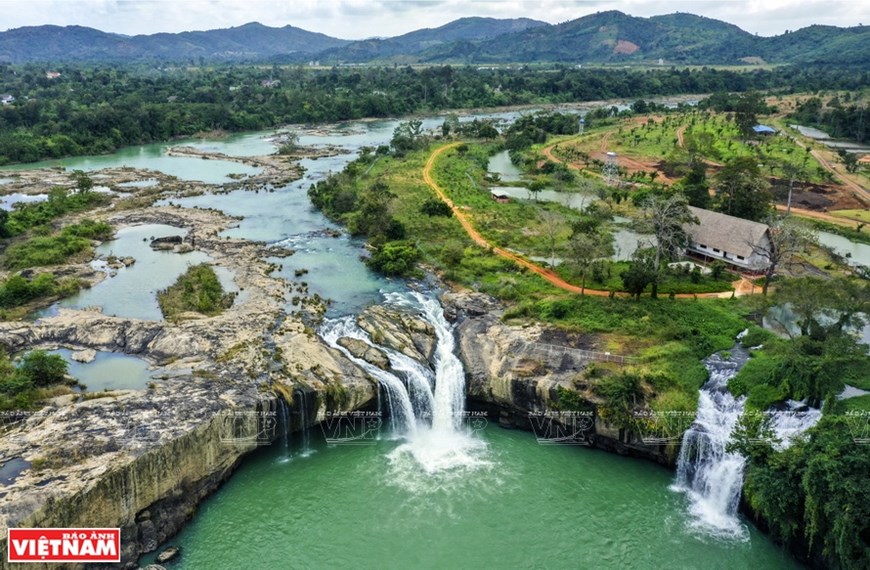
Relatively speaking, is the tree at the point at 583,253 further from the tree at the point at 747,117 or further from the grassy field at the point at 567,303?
the tree at the point at 747,117

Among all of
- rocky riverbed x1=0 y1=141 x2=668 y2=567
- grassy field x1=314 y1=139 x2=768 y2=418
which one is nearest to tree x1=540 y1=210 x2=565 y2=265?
grassy field x1=314 y1=139 x2=768 y2=418

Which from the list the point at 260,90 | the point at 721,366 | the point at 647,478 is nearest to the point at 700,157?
the point at 721,366

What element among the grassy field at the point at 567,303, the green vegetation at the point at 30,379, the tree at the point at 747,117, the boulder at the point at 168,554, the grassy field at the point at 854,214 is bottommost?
the boulder at the point at 168,554

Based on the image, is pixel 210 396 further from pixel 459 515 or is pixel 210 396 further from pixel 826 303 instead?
pixel 826 303

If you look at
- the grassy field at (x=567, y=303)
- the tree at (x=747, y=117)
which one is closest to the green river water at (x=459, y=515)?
the grassy field at (x=567, y=303)

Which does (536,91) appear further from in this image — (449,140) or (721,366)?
(721,366)

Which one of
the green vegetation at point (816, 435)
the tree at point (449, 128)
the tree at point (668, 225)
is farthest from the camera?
the tree at point (449, 128)
